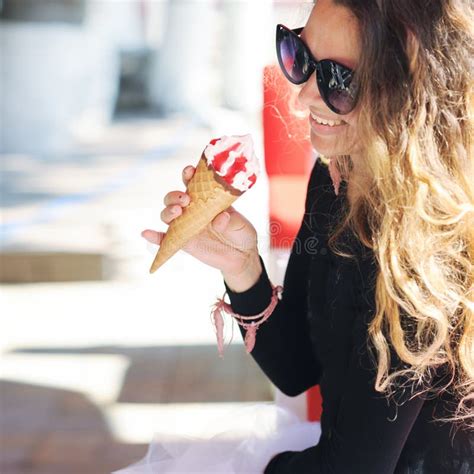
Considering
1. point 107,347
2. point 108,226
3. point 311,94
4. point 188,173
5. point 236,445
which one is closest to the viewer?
point 311,94

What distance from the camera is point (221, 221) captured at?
140 centimetres

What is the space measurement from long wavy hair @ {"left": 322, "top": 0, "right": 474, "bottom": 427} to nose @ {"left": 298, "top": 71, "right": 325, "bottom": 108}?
0.11 metres

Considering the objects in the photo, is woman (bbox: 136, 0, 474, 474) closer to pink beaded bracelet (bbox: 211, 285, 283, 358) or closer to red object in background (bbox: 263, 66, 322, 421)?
pink beaded bracelet (bbox: 211, 285, 283, 358)

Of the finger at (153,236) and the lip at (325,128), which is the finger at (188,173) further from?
the lip at (325,128)

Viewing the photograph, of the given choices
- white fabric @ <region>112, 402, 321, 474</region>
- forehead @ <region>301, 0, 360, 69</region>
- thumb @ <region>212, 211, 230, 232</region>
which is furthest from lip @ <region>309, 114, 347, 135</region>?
A: white fabric @ <region>112, 402, 321, 474</region>

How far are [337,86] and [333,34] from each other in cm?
8

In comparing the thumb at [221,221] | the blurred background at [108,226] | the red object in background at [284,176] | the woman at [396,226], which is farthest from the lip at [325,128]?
the red object in background at [284,176]

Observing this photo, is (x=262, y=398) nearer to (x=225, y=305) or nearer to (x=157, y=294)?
(x=157, y=294)

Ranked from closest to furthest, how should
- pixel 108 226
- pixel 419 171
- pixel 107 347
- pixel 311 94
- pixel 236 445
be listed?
pixel 419 171 < pixel 311 94 < pixel 236 445 < pixel 107 347 < pixel 108 226

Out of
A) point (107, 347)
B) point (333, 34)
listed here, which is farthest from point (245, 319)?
point (107, 347)

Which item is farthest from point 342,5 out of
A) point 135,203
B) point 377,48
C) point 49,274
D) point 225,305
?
→ point 135,203

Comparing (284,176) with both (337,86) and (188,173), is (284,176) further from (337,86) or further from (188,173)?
(337,86)

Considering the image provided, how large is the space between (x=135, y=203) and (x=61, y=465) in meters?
3.73

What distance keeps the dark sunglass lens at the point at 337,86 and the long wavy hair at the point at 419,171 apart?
2cm
